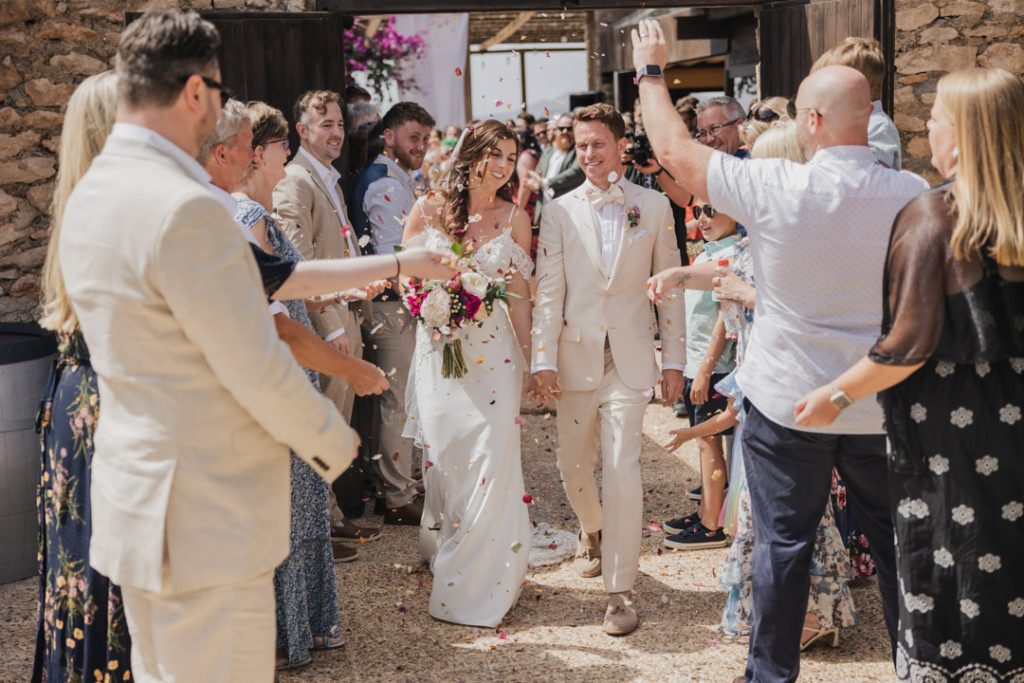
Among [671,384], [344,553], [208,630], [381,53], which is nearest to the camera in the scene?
[208,630]

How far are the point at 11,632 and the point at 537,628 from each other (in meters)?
2.16

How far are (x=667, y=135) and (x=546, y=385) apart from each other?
159 centimetres

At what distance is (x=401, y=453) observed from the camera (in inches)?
241

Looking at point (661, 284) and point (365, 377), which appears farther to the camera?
point (661, 284)

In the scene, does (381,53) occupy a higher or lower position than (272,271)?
higher

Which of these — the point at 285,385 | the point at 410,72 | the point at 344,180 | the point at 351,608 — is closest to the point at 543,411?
the point at 344,180

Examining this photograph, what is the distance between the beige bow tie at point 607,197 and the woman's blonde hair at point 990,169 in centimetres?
191

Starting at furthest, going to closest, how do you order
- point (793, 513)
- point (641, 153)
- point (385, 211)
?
point (385, 211), point (641, 153), point (793, 513)

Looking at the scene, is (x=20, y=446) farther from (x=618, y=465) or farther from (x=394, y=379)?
(x=618, y=465)

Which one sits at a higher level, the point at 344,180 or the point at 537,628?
the point at 344,180

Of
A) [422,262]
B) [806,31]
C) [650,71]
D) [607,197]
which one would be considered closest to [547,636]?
[607,197]

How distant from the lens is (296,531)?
408cm

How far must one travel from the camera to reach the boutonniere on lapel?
14.7 ft

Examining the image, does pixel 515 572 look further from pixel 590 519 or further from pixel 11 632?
pixel 11 632
